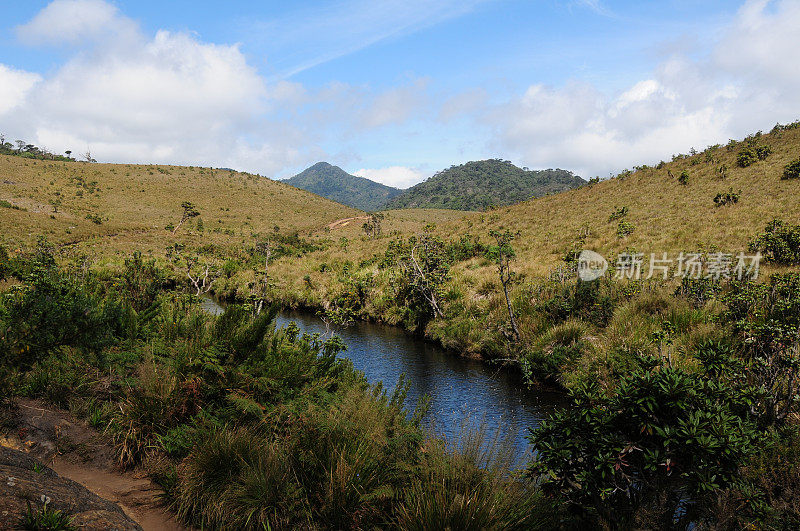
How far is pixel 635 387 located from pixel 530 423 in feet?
19.9

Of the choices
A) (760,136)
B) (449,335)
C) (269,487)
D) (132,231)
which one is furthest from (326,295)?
(760,136)

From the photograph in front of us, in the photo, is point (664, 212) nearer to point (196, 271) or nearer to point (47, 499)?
point (196, 271)

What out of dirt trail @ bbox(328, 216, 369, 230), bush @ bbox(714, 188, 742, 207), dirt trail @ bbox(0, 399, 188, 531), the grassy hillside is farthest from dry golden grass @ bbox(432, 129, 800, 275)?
the grassy hillside

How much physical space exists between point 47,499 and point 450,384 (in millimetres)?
10199

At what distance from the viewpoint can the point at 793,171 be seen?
27.3 meters

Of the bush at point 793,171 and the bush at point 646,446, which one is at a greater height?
the bush at point 793,171

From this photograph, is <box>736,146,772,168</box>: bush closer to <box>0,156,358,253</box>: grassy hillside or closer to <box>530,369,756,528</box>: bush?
<box>530,369,756,528</box>: bush

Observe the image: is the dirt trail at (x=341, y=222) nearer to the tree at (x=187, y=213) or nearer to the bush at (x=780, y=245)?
the tree at (x=187, y=213)

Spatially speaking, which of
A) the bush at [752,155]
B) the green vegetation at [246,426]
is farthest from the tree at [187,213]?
the bush at [752,155]

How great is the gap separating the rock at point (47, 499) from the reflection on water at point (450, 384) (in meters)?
5.32

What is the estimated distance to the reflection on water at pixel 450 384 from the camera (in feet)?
32.0

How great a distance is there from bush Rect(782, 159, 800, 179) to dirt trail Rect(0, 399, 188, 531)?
119ft

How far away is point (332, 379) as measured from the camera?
7473 millimetres

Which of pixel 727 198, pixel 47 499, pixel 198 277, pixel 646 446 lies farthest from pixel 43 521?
pixel 727 198
